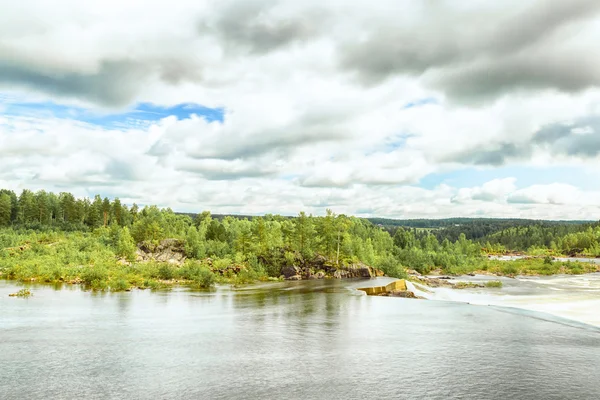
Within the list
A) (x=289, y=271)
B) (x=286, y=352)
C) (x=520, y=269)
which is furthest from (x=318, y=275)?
(x=520, y=269)

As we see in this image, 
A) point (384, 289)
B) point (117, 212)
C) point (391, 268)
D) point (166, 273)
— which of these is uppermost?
point (117, 212)

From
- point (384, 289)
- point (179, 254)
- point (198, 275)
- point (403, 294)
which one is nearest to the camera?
point (403, 294)

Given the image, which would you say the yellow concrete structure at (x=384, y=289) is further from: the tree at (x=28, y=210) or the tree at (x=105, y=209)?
the tree at (x=28, y=210)

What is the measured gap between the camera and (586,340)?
3688 cm

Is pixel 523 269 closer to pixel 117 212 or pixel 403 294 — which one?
pixel 403 294

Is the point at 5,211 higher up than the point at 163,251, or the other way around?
the point at 5,211

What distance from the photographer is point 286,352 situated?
103ft

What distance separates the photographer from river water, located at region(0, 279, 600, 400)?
23719mm

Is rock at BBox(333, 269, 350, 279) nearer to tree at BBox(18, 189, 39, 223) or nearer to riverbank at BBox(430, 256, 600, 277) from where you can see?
riverbank at BBox(430, 256, 600, 277)

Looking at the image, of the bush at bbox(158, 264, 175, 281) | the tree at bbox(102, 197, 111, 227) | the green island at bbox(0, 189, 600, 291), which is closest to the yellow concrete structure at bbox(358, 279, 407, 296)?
the green island at bbox(0, 189, 600, 291)

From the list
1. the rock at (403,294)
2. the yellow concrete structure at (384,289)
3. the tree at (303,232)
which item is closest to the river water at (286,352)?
the rock at (403,294)

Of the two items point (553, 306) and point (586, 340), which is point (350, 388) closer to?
point (586, 340)

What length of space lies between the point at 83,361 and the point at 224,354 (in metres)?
9.37

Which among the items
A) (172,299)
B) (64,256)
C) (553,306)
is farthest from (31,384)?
(64,256)
